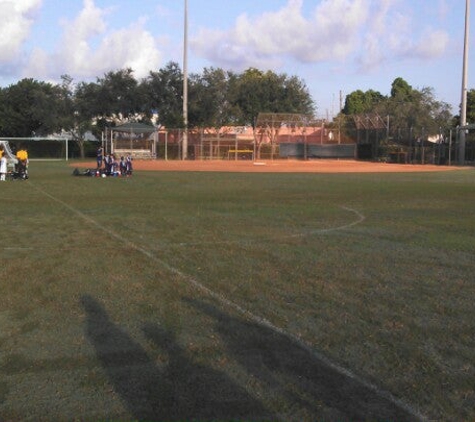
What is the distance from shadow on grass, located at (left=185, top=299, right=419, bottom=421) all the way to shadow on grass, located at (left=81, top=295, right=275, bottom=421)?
0.32m

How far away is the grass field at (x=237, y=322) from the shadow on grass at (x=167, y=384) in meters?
0.02

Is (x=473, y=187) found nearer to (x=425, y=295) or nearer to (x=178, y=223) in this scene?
(x=178, y=223)

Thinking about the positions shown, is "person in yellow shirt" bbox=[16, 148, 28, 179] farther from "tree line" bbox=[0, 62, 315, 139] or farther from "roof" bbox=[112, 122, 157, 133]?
"tree line" bbox=[0, 62, 315, 139]

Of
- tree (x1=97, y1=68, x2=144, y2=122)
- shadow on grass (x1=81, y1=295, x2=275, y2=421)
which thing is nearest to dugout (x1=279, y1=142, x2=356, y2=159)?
tree (x1=97, y1=68, x2=144, y2=122)

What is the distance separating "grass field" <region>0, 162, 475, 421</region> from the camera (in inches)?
171

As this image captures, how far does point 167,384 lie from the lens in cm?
461

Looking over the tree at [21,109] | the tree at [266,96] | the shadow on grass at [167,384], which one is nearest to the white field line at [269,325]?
the shadow on grass at [167,384]

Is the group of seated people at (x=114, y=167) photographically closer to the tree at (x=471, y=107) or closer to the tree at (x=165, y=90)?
the tree at (x=165, y=90)

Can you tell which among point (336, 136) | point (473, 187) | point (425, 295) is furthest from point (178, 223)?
point (336, 136)

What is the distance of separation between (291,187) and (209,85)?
5114 centimetres

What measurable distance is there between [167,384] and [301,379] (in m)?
1.04

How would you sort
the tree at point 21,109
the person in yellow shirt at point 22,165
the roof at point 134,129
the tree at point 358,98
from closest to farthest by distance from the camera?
the person in yellow shirt at point 22,165
the roof at point 134,129
the tree at point 21,109
the tree at point 358,98

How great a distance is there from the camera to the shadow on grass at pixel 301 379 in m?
4.14

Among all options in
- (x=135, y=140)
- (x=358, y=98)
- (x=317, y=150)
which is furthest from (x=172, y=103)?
(x=358, y=98)
